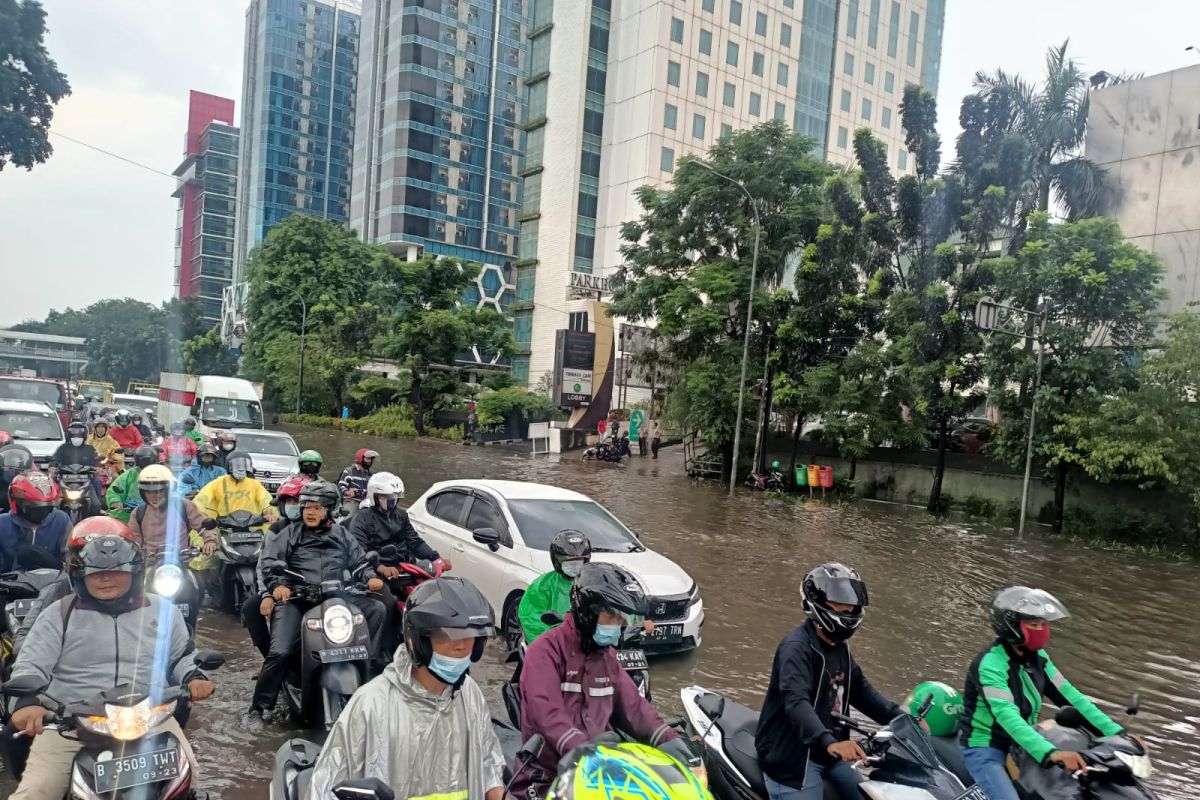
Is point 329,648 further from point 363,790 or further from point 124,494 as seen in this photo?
point 124,494

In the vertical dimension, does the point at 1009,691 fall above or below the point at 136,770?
above

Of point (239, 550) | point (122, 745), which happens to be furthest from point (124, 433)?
point (122, 745)

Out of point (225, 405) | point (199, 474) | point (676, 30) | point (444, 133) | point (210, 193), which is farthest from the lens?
point (210, 193)

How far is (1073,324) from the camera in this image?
2042cm

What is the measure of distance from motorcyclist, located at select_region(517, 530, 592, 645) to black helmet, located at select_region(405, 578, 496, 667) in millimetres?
2507

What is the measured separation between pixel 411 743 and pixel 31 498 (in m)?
4.48

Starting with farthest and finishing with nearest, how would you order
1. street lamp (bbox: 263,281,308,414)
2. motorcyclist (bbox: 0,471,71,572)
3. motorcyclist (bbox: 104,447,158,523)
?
street lamp (bbox: 263,281,308,414), motorcyclist (bbox: 104,447,158,523), motorcyclist (bbox: 0,471,71,572)

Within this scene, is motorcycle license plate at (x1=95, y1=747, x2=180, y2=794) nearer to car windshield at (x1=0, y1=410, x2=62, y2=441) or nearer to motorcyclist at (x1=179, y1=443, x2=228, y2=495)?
motorcyclist at (x1=179, y1=443, x2=228, y2=495)

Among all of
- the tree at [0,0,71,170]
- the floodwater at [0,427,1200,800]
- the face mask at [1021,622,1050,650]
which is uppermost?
the tree at [0,0,71,170]

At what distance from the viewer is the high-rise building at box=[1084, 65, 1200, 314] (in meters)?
24.5

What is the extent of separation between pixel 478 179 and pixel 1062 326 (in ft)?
232

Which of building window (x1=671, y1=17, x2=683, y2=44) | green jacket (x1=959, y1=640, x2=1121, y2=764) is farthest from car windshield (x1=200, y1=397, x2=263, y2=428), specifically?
building window (x1=671, y1=17, x2=683, y2=44)

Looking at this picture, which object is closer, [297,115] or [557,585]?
[557,585]

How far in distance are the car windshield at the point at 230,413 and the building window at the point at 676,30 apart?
146 ft
